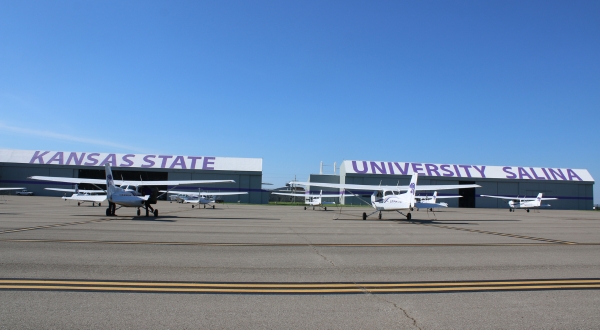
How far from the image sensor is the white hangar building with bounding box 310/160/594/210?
222 ft

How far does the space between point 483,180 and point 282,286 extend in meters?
69.9

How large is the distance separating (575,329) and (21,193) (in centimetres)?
7318

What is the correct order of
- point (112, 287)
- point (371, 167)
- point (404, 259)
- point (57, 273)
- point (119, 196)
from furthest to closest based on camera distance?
point (371, 167), point (119, 196), point (404, 259), point (57, 273), point (112, 287)

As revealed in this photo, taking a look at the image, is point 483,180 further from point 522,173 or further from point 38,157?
point 38,157

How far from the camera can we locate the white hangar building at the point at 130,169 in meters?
62.6

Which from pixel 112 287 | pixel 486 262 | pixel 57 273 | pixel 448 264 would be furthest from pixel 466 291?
pixel 57 273

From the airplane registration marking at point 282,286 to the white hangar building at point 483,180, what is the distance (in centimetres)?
5949

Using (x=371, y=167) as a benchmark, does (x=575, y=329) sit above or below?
below

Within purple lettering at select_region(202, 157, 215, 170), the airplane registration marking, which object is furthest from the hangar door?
the airplane registration marking

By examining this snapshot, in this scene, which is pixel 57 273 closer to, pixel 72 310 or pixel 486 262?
pixel 72 310

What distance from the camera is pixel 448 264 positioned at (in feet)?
31.4

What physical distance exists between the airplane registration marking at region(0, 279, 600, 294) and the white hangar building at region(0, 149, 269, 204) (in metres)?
55.7

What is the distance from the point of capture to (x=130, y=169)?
6341 cm

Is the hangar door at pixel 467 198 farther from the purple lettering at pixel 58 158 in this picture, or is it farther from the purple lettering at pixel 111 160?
the purple lettering at pixel 58 158
